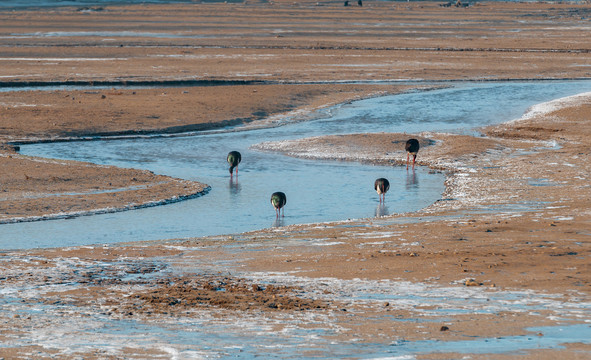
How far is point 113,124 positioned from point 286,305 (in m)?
15.5

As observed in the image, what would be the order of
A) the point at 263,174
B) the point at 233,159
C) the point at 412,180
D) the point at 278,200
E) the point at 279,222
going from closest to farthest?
1. the point at 279,222
2. the point at 278,200
3. the point at 412,180
4. the point at 233,159
5. the point at 263,174

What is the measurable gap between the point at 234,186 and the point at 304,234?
475cm

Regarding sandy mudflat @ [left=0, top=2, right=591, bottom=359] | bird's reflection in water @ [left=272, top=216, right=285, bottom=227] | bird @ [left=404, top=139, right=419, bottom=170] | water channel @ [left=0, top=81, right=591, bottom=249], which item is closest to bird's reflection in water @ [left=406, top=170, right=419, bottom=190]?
water channel @ [left=0, top=81, right=591, bottom=249]

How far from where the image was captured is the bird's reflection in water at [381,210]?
14266mm

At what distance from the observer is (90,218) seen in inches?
544

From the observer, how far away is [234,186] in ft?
55.1

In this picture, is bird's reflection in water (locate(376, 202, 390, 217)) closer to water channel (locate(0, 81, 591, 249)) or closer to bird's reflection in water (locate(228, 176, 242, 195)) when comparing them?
water channel (locate(0, 81, 591, 249))

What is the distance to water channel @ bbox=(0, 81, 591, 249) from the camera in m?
13.3

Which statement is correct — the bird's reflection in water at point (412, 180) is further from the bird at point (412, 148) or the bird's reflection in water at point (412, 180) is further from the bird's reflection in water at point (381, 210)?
the bird's reflection in water at point (381, 210)

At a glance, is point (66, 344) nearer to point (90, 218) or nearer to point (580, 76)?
point (90, 218)

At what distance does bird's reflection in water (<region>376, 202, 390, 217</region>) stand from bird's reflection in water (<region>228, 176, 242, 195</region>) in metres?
2.71

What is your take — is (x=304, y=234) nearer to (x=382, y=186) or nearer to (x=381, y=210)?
(x=381, y=210)

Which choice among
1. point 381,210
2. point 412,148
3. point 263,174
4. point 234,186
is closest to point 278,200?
point 381,210

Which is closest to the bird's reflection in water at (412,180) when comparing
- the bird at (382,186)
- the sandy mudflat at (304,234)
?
the sandy mudflat at (304,234)
